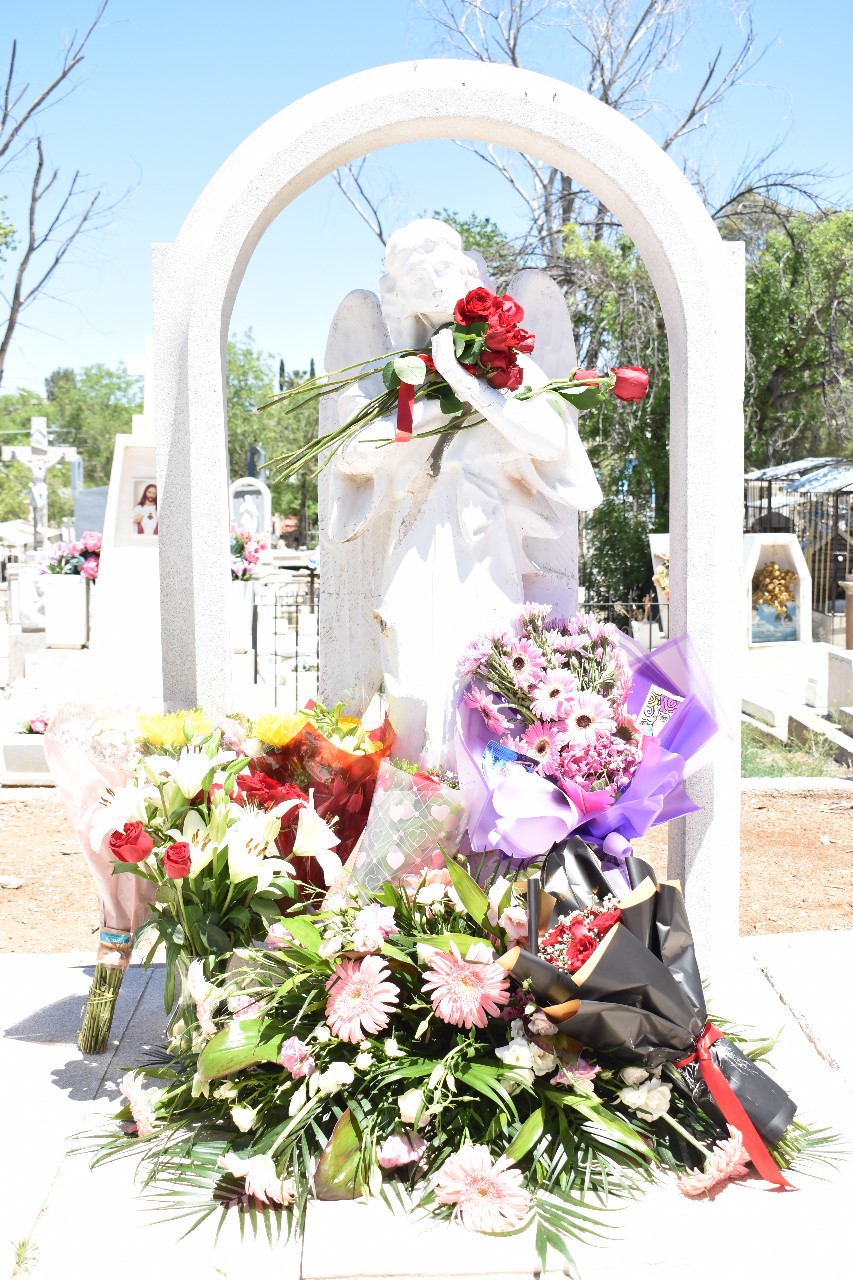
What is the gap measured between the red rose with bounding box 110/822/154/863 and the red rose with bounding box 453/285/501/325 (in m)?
1.62

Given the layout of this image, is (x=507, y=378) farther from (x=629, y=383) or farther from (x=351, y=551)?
(x=351, y=551)

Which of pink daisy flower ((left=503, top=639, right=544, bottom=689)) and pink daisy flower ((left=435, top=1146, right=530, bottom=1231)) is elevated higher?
pink daisy flower ((left=503, top=639, right=544, bottom=689))

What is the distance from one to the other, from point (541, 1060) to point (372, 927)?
0.47 meters

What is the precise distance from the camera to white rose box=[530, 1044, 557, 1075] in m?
2.40

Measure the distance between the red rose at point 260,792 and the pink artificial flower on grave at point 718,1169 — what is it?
1.29m

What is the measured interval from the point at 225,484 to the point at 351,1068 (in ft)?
5.58

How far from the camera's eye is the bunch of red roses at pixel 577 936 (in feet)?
7.89

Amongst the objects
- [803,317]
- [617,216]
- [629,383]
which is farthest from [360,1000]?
[803,317]

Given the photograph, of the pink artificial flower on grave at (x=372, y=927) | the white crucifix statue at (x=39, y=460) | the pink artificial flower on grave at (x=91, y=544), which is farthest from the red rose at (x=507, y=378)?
the white crucifix statue at (x=39, y=460)

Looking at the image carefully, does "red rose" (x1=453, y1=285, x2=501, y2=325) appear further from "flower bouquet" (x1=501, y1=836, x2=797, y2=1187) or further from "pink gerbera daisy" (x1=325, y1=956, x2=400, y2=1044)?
"pink gerbera daisy" (x1=325, y1=956, x2=400, y2=1044)

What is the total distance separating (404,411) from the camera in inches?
124

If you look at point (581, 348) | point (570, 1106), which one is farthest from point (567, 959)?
point (581, 348)

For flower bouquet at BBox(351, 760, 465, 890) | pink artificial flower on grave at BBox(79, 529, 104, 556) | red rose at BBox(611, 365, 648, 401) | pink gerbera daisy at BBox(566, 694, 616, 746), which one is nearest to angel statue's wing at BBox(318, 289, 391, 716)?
flower bouquet at BBox(351, 760, 465, 890)

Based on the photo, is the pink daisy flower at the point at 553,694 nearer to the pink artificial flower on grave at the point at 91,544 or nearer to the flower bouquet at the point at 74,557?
the flower bouquet at the point at 74,557
